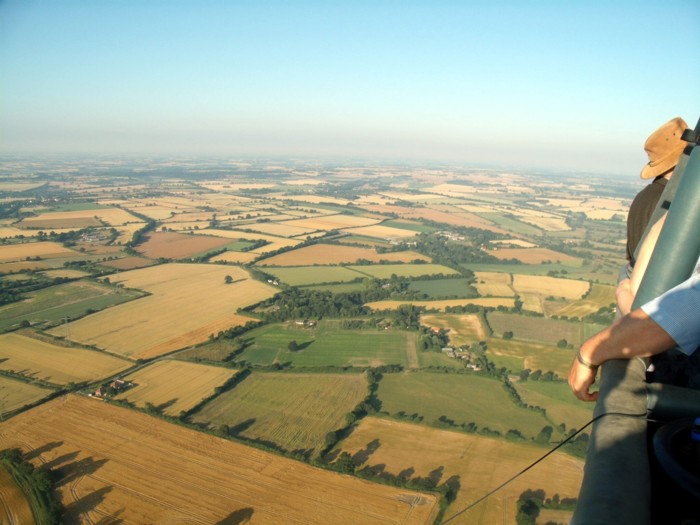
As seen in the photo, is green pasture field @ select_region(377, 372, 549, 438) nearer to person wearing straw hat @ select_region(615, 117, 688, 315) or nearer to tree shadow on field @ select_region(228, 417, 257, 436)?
tree shadow on field @ select_region(228, 417, 257, 436)

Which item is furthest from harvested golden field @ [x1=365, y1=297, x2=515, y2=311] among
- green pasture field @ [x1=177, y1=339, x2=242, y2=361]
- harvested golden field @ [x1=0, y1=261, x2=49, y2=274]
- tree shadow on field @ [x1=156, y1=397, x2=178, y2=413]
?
harvested golden field @ [x1=0, y1=261, x2=49, y2=274]

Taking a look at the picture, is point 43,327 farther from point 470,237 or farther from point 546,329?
point 470,237

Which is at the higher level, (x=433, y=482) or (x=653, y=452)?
(x=653, y=452)

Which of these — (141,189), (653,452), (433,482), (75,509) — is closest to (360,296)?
(433,482)

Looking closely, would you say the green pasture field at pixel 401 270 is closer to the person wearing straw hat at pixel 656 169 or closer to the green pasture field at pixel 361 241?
the green pasture field at pixel 361 241

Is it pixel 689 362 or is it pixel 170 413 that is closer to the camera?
pixel 689 362

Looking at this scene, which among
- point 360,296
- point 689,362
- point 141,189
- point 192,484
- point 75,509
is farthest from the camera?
point 141,189

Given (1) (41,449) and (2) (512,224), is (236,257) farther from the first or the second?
(2) (512,224)
